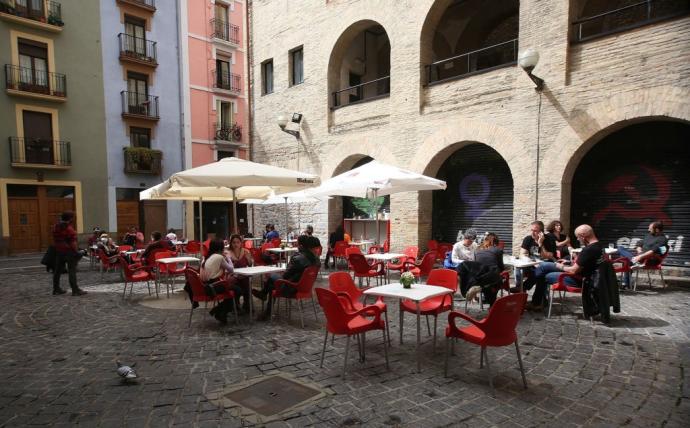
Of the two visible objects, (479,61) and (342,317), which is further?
(479,61)

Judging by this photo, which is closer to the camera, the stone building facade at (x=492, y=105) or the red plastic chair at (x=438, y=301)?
the red plastic chair at (x=438, y=301)

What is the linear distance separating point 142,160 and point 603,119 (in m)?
19.8

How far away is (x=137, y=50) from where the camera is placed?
65.6 feet

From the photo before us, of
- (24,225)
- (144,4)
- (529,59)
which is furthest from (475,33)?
(24,225)

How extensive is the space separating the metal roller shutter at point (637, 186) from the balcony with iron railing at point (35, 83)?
2089cm

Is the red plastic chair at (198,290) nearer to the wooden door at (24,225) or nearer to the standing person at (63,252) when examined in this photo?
the standing person at (63,252)

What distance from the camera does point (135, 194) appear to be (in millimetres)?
19891

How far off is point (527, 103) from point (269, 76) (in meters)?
12.0

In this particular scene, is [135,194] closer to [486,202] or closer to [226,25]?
[226,25]

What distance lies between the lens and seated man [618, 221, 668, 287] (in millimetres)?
7418

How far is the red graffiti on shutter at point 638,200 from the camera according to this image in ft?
27.6

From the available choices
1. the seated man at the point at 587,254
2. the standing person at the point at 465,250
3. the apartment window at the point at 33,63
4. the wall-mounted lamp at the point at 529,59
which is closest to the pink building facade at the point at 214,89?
the apartment window at the point at 33,63

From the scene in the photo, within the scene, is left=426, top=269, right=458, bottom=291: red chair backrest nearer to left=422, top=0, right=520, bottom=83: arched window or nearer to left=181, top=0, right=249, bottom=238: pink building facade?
left=422, top=0, right=520, bottom=83: arched window

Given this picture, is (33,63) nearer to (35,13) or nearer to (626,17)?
(35,13)
